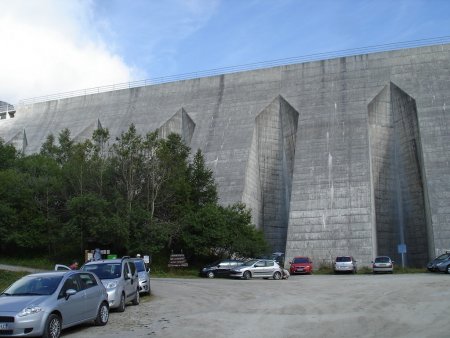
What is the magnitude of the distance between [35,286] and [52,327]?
1.15 m

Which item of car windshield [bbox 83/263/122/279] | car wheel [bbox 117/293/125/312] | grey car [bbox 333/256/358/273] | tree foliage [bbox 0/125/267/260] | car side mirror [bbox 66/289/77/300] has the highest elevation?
tree foliage [bbox 0/125/267/260]

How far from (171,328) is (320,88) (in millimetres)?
34529

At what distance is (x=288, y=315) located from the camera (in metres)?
11.4

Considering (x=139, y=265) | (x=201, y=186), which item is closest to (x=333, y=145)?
(x=201, y=186)

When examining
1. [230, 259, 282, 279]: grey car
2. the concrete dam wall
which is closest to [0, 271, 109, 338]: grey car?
[230, 259, 282, 279]: grey car

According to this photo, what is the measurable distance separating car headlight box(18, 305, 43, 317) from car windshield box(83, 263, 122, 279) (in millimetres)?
4500

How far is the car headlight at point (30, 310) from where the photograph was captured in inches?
323

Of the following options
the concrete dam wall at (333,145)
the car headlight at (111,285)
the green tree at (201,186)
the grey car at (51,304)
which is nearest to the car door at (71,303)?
the grey car at (51,304)

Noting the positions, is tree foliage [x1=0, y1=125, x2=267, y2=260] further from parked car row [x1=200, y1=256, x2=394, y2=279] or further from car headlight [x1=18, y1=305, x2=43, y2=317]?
car headlight [x1=18, y1=305, x2=43, y2=317]

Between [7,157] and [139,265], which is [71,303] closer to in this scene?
[139,265]

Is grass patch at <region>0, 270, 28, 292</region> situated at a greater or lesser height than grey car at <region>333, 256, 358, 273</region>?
lesser

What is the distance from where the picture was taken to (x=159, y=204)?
3306cm

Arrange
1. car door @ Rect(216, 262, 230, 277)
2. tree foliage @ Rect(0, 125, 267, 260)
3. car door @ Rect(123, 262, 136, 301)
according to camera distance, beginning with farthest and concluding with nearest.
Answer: tree foliage @ Rect(0, 125, 267, 260), car door @ Rect(216, 262, 230, 277), car door @ Rect(123, 262, 136, 301)

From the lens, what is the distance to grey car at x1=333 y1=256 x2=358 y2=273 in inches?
1156
